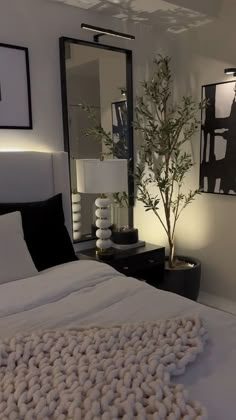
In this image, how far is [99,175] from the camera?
2680 millimetres

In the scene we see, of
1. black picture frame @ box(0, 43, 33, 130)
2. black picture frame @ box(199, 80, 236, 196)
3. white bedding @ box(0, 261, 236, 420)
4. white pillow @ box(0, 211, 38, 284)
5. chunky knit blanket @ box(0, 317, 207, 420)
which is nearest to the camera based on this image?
chunky knit blanket @ box(0, 317, 207, 420)

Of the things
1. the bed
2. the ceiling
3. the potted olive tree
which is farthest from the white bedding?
the ceiling

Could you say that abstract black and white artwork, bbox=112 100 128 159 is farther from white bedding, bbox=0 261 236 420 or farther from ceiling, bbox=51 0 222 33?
white bedding, bbox=0 261 236 420

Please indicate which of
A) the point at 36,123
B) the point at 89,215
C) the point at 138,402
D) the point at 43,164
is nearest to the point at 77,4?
the point at 36,123

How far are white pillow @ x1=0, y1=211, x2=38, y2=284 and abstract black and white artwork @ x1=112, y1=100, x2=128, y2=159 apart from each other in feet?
4.40

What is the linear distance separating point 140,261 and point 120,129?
1149 millimetres

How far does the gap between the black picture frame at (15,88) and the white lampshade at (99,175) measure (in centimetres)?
50

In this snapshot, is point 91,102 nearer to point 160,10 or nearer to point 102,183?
point 102,183

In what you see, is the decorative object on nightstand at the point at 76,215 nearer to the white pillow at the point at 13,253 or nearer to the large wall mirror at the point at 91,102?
the large wall mirror at the point at 91,102

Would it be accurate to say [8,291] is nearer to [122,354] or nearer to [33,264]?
[33,264]

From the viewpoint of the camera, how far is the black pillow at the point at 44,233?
2193 millimetres

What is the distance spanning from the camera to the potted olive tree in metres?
3.03

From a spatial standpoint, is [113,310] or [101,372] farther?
[113,310]

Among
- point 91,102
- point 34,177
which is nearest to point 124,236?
point 34,177
